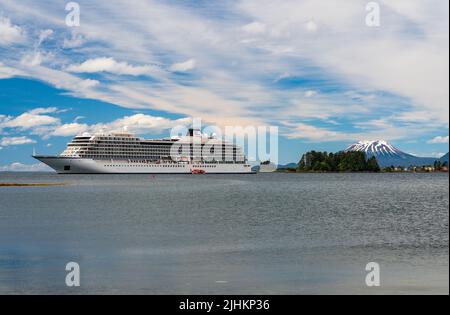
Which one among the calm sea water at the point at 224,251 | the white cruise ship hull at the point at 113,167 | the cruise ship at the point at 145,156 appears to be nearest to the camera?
the calm sea water at the point at 224,251

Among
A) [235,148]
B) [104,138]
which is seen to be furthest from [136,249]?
[235,148]

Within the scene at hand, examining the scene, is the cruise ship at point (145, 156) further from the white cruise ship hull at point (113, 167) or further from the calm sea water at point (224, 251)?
the calm sea water at point (224, 251)

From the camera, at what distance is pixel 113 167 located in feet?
527

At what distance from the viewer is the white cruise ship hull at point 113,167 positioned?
520 feet

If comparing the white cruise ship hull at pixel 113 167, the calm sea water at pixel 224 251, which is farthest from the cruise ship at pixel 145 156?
the calm sea water at pixel 224 251

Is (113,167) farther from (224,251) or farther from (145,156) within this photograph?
(224,251)

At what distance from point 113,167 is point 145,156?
11.2 meters

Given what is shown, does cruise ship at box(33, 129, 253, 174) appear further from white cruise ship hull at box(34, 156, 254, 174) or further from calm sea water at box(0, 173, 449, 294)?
calm sea water at box(0, 173, 449, 294)

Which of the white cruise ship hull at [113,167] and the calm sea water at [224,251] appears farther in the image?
the white cruise ship hull at [113,167]

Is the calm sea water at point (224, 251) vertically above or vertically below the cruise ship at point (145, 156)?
below

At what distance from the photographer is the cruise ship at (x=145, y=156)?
15962cm

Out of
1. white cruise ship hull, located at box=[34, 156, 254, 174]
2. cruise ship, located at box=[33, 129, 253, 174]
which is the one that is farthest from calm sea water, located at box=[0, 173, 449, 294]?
cruise ship, located at box=[33, 129, 253, 174]

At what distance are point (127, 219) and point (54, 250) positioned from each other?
587 inches

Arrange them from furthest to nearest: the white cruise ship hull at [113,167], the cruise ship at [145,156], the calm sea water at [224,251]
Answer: the cruise ship at [145,156] → the white cruise ship hull at [113,167] → the calm sea water at [224,251]
